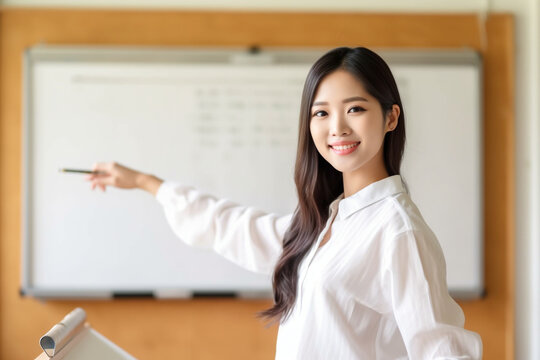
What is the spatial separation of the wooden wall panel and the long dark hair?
1.41m

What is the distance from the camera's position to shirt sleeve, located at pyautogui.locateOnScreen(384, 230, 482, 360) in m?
0.93

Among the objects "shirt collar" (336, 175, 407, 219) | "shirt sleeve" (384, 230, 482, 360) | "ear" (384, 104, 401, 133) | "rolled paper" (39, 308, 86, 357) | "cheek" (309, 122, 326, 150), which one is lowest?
"rolled paper" (39, 308, 86, 357)

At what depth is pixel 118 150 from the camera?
2602 millimetres

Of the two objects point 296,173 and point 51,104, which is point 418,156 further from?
point 51,104

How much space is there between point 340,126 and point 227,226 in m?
0.50

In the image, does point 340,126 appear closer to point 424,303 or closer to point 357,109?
point 357,109

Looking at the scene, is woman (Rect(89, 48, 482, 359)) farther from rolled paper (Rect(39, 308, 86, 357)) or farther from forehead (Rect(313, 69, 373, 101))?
rolled paper (Rect(39, 308, 86, 357))

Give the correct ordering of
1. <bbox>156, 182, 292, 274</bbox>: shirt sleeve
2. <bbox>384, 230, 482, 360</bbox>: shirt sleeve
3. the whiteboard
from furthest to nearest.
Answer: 1. the whiteboard
2. <bbox>156, 182, 292, 274</bbox>: shirt sleeve
3. <bbox>384, 230, 482, 360</bbox>: shirt sleeve

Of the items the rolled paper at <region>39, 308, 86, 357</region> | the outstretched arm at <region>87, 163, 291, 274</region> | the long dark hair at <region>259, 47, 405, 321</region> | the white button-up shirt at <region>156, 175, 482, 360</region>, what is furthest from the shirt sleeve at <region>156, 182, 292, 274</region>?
the rolled paper at <region>39, 308, 86, 357</region>

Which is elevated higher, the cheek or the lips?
the cheek

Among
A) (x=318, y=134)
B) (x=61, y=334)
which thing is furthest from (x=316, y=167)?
(x=61, y=334)

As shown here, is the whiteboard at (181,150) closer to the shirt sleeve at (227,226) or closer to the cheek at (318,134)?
the shirt sleeve at (227,226)

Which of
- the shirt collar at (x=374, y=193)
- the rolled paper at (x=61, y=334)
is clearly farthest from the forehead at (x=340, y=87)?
the rolled paper at (x=61, y=334)

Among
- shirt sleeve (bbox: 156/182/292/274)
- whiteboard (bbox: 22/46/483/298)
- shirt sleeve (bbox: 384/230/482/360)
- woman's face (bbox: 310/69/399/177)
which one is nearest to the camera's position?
shirt sleeve (bbox: 384/230/482/360)
